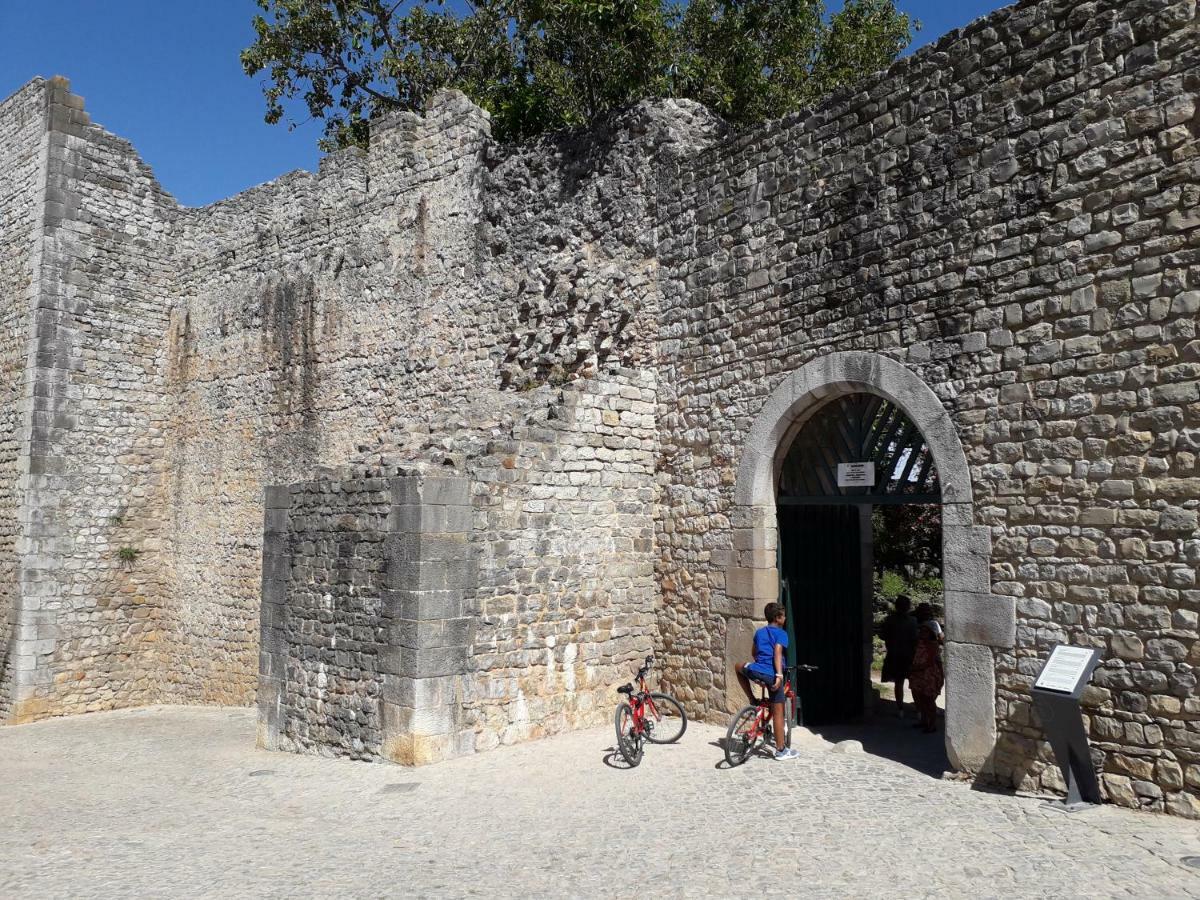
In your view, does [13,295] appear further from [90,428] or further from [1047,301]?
[1047,301]

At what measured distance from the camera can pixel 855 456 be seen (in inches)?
318

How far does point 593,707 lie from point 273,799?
2.86m

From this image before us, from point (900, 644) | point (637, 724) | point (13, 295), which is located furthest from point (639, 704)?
point (13, 295)

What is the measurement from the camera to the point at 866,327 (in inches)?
296

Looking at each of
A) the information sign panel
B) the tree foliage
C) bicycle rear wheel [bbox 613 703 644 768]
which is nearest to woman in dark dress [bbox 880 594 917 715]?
bicycle rear wheel [bbox 613 703 644 768]

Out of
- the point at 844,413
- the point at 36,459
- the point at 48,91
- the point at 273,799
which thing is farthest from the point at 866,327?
the point at 48,91

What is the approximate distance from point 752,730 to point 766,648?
62 cm

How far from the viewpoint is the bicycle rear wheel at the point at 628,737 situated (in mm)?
7309

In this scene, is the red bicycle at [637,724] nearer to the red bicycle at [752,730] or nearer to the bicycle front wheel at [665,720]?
the bicycle front wheel at [665,720]

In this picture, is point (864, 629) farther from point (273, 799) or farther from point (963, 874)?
point (273, 799)

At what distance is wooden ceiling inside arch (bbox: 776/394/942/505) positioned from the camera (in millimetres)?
7852

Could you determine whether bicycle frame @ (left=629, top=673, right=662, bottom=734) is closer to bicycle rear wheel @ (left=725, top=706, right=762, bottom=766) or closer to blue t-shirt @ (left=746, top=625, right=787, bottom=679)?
bicycle rear wheel @ (left=725, top=706, right=762, bottom=766)

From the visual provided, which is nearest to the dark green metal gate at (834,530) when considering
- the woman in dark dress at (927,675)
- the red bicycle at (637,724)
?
the woman in dark dress at (927,675)

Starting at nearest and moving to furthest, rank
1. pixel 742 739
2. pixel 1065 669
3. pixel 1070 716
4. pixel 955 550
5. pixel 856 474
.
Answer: pixel 1070 716
pixel 1065 669
pixel 955 550
pixel 742 739
pixel 856 474
